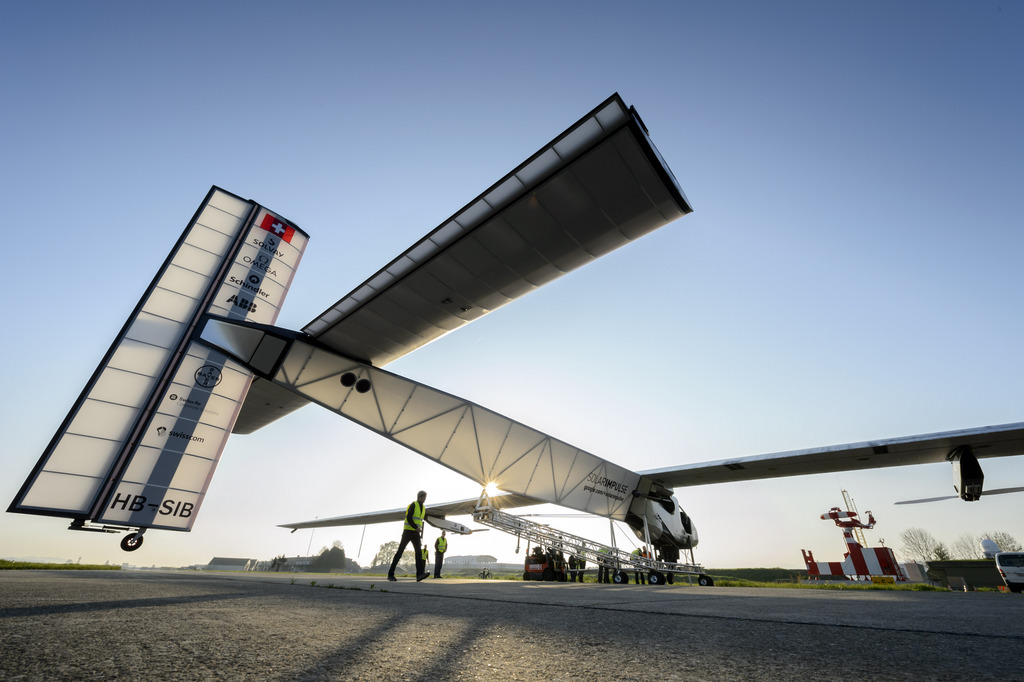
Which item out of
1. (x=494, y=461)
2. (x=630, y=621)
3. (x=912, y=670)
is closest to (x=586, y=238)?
(x=630, y=621)

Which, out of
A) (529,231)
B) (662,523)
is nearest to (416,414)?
(529,231)

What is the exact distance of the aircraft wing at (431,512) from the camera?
2444 cm

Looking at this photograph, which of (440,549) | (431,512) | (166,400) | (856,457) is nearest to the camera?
(166,400)

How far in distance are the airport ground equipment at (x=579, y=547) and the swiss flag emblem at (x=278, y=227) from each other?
1008cm

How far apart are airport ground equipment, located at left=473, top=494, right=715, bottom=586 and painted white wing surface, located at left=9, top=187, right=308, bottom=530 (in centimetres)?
784

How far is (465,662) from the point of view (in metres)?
1.64

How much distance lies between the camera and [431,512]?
87.1 ft

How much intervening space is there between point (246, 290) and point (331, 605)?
10071 mm

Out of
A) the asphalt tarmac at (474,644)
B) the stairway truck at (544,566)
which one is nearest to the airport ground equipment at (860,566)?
the stairway truck at (544,566)

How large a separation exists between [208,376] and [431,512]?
19.7 metres

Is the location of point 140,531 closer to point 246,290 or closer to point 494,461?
point 246,290

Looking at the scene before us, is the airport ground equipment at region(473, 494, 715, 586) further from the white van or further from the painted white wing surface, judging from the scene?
the white van

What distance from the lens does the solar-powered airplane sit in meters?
6.74

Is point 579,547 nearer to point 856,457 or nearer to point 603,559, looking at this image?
point 603,559
